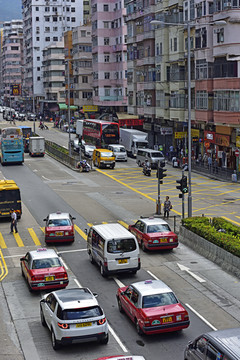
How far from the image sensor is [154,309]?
1884cm

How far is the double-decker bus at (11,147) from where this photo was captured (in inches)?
2510

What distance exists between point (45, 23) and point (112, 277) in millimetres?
144977

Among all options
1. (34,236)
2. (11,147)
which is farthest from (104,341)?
(11,147)

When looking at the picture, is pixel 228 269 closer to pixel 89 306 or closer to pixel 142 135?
pixel 89 306

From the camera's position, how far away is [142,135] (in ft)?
241

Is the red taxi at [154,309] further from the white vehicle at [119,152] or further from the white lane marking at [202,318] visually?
the white vehicle at [119,152]

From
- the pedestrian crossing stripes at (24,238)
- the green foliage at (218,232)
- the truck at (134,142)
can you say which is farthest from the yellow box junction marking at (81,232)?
the truck at (134,142)

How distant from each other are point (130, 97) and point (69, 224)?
2121 inches

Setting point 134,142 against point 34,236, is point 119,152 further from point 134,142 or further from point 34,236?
point 34,236

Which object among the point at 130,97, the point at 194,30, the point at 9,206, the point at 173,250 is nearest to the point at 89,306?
the point at 173,250

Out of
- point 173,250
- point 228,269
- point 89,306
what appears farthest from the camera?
point 173,250

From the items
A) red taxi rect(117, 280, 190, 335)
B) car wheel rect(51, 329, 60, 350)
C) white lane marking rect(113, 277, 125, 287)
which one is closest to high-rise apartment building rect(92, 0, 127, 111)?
white lane marking rect(113, 277, 125, 287)

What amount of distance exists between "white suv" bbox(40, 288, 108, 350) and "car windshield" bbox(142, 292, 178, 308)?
63.5 inches

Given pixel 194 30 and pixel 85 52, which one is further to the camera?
pixel 85 52
